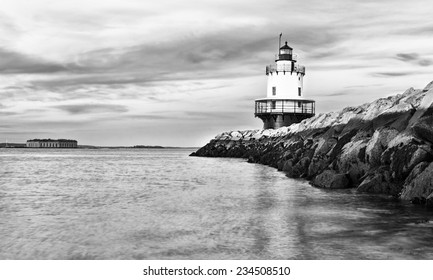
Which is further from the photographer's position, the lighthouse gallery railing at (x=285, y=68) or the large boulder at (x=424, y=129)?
the lighthouse gallery railing at (x=285, y=68)

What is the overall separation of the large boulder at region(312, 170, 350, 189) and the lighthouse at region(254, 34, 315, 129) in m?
31.1

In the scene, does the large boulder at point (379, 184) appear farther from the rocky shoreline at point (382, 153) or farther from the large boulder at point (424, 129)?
the large boulder at point (424, 129)

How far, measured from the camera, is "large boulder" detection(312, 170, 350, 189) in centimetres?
1775

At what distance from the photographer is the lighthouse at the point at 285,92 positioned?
49.8m

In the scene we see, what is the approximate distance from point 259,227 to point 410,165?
5.11 metres

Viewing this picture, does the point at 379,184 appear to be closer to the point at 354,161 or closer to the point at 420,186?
→ the point at 420,186

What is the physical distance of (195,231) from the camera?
36.6ft

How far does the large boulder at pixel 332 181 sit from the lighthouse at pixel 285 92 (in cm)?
3107

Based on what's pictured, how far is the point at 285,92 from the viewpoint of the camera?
4984 centimetres

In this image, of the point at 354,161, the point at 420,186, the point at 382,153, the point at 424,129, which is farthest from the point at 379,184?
the point at 354,161

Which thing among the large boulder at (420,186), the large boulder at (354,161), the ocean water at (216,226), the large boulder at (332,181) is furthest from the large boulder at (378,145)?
the large boulder at (420,186)

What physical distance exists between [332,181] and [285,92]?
32435 mm

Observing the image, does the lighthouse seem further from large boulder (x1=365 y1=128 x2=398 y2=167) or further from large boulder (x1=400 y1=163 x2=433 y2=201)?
large boulder (x1=400 y1=163 x2=433 y2=201)
